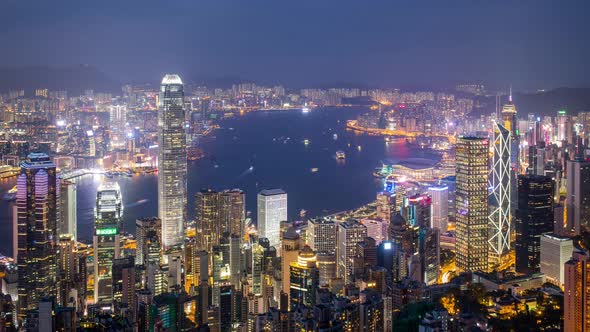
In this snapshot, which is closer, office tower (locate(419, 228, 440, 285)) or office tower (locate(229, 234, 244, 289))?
office tower (locate(229, 234, 244, 289))

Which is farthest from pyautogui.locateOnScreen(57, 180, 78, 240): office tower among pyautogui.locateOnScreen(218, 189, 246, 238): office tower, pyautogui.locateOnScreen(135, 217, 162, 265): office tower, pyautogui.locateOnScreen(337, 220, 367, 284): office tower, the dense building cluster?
pyautogui.locateOnScreen(337, 220, 367, 284): office tower

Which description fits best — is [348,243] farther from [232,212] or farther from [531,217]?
[531,217]

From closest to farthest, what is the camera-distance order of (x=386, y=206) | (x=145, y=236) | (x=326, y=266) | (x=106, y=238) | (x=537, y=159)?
(x=326, y=266)
(x=145, y=236)
(x=106, y=238)
(x=386, y=206)
(x=537, y=159)

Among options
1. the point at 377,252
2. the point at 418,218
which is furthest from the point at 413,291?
the point at 418,218

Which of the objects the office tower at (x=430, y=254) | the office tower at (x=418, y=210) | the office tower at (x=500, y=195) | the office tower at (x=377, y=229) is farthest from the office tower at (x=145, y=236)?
the office tower at (x=500, y=195)

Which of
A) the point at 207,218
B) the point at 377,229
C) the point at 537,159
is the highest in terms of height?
the point at 537,159

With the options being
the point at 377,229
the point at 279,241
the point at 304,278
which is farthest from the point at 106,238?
the point at 377,229

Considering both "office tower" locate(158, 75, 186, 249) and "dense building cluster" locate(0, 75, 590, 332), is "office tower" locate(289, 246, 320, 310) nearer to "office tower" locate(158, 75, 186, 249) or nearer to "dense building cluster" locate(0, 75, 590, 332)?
"dense building cluster" locate(0, 75, 590, 332)
